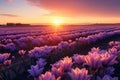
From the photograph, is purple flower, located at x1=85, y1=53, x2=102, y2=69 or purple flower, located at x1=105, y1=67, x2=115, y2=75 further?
purple flower, located at x1=105, y1=67, x2=115, y2=75

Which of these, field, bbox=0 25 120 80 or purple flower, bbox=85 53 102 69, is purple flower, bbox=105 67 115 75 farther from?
purple flower, bbox=85 53 102 69

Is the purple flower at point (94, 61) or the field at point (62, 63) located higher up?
→ the purple flower at point (94, 61)

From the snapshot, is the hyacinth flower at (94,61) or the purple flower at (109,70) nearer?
the hyacinth flower at (94,61)

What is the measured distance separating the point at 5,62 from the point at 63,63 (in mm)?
2828

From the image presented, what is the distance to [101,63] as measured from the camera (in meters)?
4.04

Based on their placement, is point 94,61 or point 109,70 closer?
point 94,61

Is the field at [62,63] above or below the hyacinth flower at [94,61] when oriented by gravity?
below

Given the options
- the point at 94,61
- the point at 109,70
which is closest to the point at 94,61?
the point at 94,61

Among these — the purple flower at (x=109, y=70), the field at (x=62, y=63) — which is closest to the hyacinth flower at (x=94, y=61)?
the field at (x=62, y=63)

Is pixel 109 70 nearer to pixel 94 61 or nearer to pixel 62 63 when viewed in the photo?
pixel 94 61

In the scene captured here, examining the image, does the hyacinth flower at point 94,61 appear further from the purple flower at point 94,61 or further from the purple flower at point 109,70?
the purple flower at point 109,70

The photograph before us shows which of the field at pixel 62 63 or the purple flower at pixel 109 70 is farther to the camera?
the purple flower at pixel 109 70

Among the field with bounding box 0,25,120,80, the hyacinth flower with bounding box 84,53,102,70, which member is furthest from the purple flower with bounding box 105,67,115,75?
the hyacinth flower with bounding box 84,53,102,70

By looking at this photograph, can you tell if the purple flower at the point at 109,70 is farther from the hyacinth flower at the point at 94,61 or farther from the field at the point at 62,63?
the hyacinth flower at the point at 94,61
